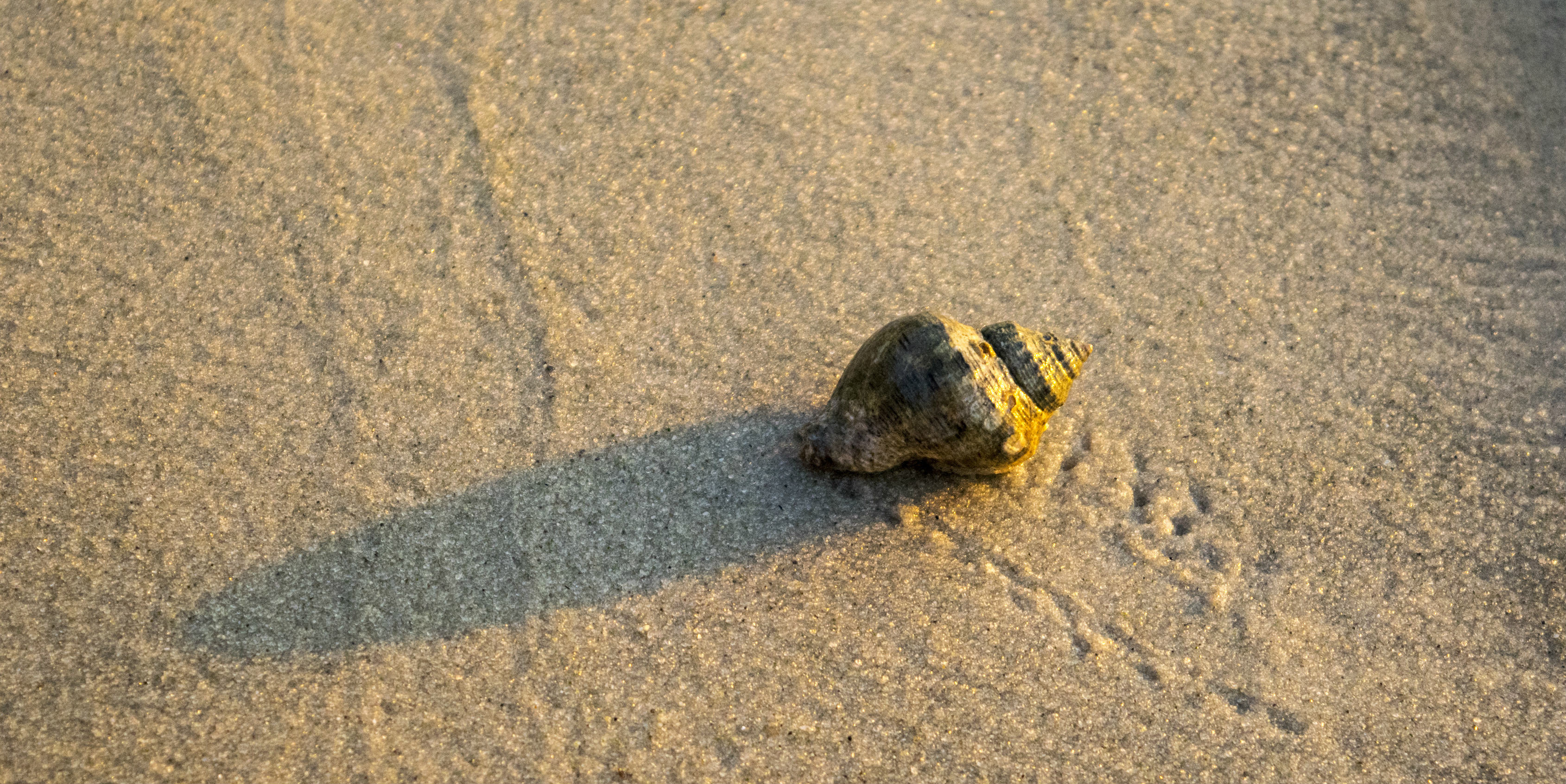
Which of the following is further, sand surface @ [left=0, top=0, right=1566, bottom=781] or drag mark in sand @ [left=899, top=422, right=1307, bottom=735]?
drag mark in sand @ [left=899, top=422, right=1307, bottom=735]

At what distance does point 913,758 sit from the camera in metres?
2.54

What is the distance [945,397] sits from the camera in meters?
2.63

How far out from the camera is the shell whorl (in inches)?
107

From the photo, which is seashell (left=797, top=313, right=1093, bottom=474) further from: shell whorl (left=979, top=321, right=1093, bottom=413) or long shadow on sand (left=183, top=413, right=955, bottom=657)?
long shadow on sand (left=183, top=413, right=955, bottom=657)

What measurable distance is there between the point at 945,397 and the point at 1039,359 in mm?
283

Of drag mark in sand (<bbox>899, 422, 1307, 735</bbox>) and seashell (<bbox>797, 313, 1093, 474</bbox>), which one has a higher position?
seashell (<bbox>797, 313, 1093, 474</bbox>)

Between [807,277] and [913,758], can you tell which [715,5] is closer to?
[807,277]

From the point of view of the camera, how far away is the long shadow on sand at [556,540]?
2637mm

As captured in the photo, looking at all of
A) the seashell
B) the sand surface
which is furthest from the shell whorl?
the sand surface

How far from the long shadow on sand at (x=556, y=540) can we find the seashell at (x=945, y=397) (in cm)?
16

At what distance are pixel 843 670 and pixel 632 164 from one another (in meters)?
1.73

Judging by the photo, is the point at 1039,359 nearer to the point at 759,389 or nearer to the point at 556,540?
the point at 759,389

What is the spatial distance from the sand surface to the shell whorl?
33cm

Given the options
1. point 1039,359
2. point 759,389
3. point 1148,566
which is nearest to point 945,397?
point 1039,359
